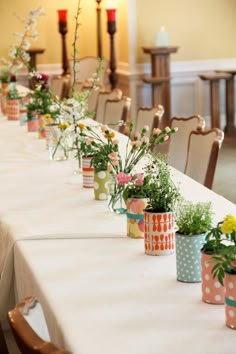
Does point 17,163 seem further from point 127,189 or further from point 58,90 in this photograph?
point 58,90

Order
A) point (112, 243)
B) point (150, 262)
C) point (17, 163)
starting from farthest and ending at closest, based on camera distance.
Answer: point (17, 163)
point (112, 243)
point (150, 262)

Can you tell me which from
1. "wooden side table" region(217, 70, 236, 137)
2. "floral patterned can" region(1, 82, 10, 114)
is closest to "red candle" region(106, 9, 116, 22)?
"wooden side table" region(217, 70, 236, 137)

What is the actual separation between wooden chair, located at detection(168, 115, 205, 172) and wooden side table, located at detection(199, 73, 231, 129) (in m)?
4.07

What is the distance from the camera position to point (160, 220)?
106 inches

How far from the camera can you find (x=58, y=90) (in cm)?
836

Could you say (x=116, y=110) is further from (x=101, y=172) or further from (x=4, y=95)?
(x=101, y=172)

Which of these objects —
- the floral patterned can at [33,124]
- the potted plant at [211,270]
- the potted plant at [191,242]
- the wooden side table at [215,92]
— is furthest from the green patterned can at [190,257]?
the wooden side table at [215,92]

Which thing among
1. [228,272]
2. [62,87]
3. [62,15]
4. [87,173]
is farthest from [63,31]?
[228,272]

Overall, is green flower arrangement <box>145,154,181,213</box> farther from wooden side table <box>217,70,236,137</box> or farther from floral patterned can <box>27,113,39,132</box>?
wooden side table <box>217,70,236,137</box>

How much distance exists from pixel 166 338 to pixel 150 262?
63cm

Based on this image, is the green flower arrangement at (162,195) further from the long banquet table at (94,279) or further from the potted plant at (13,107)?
the potted plant at (13,107)

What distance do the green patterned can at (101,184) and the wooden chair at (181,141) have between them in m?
1.36

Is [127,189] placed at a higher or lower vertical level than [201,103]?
higher

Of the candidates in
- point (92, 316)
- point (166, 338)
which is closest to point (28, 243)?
point (92, 316)
